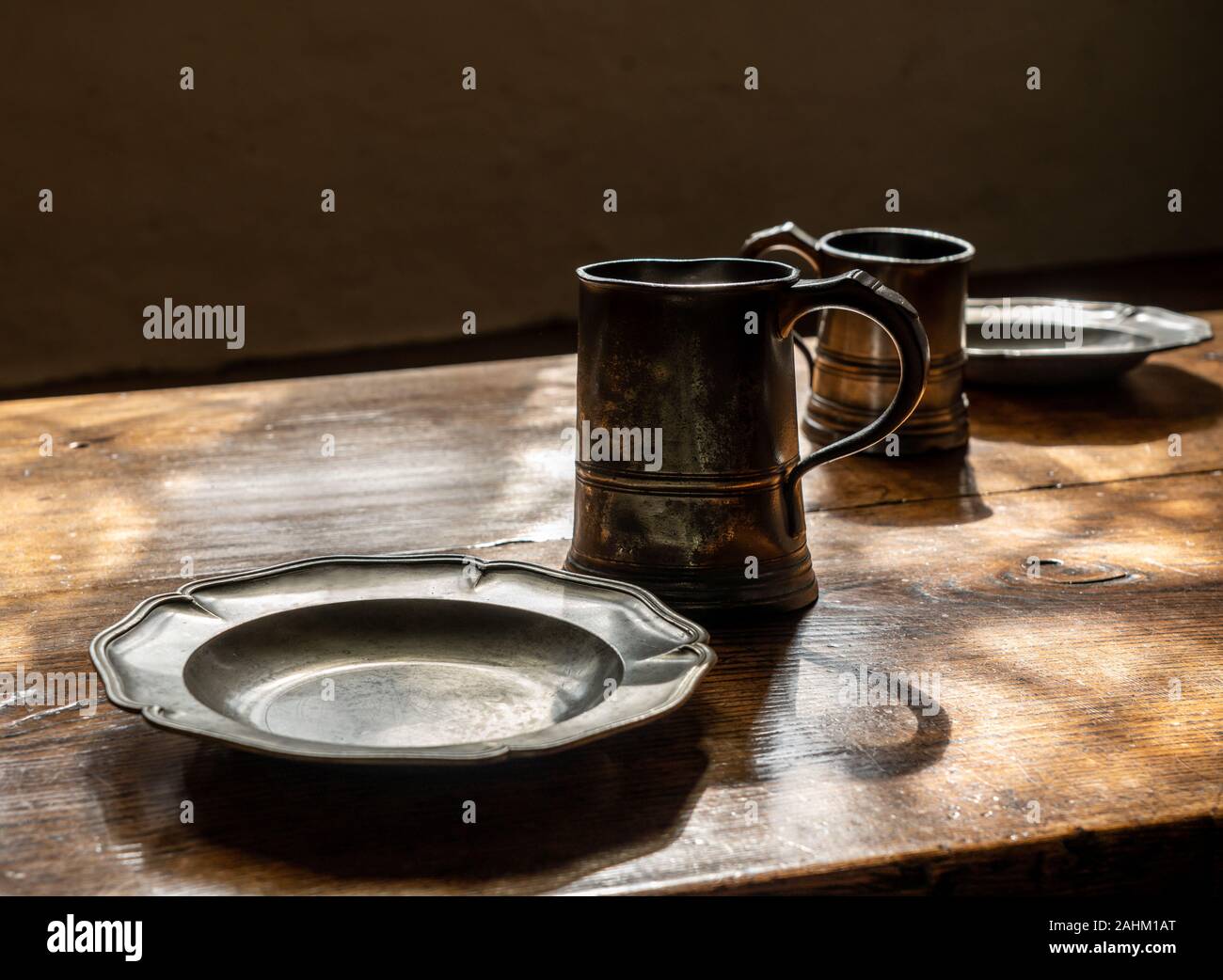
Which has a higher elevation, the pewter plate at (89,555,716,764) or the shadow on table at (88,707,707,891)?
the pewter plate at (89,555,716,764)

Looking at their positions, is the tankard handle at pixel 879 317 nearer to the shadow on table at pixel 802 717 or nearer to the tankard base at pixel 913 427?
the shadow on table at pixel 802 717

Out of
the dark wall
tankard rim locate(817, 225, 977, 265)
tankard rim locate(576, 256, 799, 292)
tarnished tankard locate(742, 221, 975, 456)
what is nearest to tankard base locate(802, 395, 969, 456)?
tarnished tankard locate(742, 221, 975, 456)

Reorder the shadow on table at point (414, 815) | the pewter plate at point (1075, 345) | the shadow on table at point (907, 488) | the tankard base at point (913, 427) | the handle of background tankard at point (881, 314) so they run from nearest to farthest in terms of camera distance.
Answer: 1. the shadow on table at point (414, 815)
2. the handle of background tankard at point (881, 314)
3. the shadow on table at point (907, 488)
4. the tankard base at point (913, 427)
5. the pewter plate at point (1075, 345)

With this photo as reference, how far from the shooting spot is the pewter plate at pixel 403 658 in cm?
56

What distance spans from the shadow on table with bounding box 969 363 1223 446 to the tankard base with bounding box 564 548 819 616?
19.1 inches

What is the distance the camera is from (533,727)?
0.60 m

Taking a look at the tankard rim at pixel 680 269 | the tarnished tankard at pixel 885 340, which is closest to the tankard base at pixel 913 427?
the tarnished tankard at pixel 885 340

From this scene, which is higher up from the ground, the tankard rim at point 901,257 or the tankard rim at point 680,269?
the tankard rim at point 901,257

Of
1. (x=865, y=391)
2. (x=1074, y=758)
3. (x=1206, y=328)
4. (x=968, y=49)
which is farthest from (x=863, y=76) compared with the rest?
(x=1074, y=758)

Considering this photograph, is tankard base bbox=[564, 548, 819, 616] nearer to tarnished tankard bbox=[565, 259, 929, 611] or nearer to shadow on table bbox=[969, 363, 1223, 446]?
tarnished tankard bbox=[565, 259, 929, 611]

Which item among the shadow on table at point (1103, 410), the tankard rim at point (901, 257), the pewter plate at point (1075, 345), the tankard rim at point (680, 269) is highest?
the tankard rim at point (901, 257)

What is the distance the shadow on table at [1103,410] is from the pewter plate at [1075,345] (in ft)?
0.07

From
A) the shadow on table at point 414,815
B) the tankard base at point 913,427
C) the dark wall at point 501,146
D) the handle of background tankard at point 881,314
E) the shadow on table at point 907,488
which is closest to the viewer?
the shadow on table at point 414,815

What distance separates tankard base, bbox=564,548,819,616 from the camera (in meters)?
0.73
